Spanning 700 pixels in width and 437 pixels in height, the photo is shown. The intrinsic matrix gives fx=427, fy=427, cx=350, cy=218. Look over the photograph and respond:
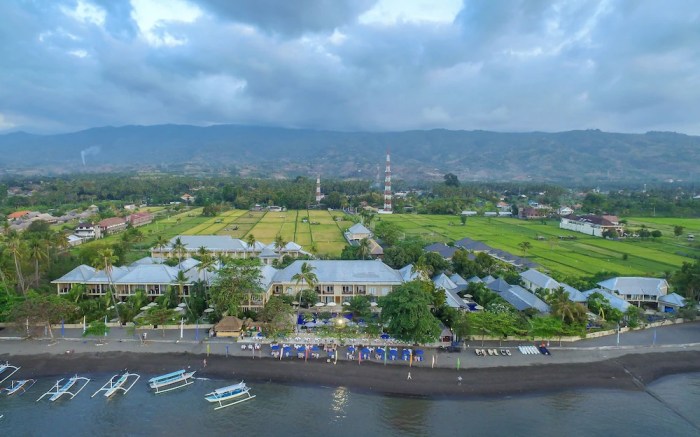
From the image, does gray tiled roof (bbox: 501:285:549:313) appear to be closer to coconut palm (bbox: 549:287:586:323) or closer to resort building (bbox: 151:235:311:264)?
coconut palm (bbox: 549:287:586:323)

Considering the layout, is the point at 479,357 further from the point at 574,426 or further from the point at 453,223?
the point at 453,223

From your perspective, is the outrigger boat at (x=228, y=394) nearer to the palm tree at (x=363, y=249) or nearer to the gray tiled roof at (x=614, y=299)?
the palm tree at (x=363, y=249)

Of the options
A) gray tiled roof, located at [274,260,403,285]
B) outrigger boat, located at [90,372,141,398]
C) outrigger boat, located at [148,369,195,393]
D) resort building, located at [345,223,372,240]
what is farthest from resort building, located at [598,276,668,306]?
outrigger boat, located at [90,372,141,398]

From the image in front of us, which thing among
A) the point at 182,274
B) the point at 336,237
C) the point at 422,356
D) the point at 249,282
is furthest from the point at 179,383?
the point at 336,237

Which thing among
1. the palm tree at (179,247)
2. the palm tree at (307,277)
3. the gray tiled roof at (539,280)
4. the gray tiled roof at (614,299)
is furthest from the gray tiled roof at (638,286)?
the palm tree at (179,247)

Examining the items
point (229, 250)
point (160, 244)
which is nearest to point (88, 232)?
point (160, 244)
